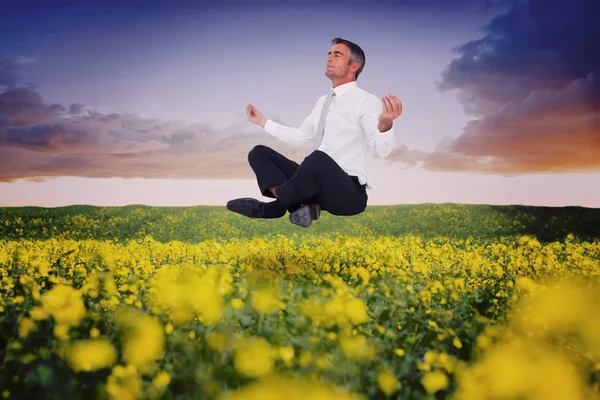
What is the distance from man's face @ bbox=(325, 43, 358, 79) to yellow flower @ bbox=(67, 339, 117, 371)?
3.26 m

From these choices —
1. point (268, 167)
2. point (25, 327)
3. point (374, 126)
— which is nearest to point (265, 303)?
point (25, 327)

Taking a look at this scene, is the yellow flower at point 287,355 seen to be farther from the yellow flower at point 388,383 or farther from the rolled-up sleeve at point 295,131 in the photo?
the rolled-up sleeve at point 295,131

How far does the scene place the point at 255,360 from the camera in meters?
2.66

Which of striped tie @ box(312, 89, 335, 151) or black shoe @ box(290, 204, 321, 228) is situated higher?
striped tie @ box(312, 89, 335, 151)

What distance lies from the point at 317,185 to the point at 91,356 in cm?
238

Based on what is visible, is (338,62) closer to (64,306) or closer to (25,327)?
(64,306)

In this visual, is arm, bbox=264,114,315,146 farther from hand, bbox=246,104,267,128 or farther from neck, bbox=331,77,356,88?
neck, bbox=331,77,356,88

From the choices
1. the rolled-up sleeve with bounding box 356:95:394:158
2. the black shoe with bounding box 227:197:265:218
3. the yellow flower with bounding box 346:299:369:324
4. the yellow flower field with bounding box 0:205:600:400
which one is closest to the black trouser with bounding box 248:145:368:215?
the black shoe with bounding box 227:197:265:218

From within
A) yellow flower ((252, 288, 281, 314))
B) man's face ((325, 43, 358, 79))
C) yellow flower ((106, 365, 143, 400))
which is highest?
man's face ((325, 43, 358, 79))

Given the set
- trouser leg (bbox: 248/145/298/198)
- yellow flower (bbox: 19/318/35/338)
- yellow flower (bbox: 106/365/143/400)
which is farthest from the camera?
trouser leg (bbox: 248/145/298/198)

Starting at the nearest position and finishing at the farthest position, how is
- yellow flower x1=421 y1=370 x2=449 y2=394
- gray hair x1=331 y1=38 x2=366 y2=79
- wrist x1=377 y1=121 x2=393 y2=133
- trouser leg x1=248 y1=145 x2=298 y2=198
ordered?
yellow flower x1=421 y1=370 x2=449 y2=394, wrist x1=377 y1=121 x2=393 y2=133, trouser leg x1=248 y1=145 x2=298 y2=198, gray hair x1=331 y1=38 x2=366 y2=79

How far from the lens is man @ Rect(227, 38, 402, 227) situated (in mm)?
4473

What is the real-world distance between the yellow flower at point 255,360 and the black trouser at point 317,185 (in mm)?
1901

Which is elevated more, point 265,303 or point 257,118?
point 257,118
